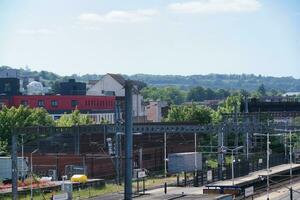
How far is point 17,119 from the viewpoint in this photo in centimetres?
8694

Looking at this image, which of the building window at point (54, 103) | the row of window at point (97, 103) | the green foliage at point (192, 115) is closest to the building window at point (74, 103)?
the row of window at point (97, 103)

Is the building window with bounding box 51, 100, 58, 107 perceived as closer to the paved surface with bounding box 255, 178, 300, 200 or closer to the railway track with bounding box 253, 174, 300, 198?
the railway track with bounding box 253, 174, 300, 198

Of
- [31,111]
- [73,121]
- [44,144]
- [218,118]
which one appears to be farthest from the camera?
[218,118]

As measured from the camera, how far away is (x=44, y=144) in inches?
2990

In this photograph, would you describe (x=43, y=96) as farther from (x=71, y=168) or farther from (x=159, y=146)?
(x=71, y=168)

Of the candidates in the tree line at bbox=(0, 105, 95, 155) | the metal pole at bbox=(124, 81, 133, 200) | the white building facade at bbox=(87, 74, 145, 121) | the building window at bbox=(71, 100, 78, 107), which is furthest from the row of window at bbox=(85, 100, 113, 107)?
the metal pole at bbox=(124, 81, 133, 200)

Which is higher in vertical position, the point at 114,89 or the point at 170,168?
the point at 114,89

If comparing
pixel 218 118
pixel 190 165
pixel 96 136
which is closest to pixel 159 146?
pixel 96 136

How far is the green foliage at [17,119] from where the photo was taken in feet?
270

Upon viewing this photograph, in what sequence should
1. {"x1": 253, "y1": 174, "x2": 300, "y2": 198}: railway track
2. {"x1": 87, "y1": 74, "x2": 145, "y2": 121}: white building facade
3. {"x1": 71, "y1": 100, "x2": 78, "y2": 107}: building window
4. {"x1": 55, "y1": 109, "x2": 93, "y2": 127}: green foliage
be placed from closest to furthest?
{"x1": 253, "y1": 174, "x2": 300, "y2": 198}: railway track < {"x1": 55, "y1": 109, "x2": 93, "y2": 127}: green foliage < {"x1": 71, "y1": 100, "x2": 78, "y2": 107}: building window < {"x1": 87, "y1": 74, "x2": 145, "y2": 121}: white building facade

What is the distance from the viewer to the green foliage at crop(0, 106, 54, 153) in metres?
Answer: 82.2

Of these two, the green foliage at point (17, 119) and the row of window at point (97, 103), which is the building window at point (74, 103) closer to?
the row of window at point (97, 103)

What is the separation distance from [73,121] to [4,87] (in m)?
40.2

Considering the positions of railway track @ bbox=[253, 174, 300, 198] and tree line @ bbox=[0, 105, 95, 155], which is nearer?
railway track @ bbox=[253, 174, 300, 198]
